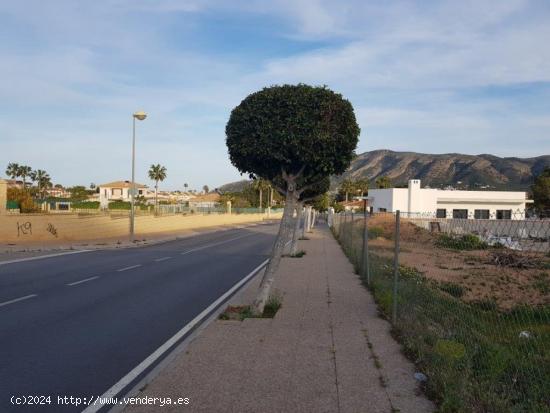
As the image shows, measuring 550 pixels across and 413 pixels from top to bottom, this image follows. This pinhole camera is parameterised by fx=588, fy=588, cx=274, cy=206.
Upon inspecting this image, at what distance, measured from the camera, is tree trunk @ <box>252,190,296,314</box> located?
34.3 ft

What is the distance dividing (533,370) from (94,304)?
8.21 meters

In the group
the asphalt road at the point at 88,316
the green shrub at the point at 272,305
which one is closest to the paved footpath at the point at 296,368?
the green shrub at the point at 272,305

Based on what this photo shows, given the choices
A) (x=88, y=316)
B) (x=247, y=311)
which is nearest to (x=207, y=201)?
(x=88, y=316)

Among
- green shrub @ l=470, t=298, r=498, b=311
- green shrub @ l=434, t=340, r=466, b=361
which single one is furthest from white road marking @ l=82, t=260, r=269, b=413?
green shrub @ l=470, t=298, r=498, b=311

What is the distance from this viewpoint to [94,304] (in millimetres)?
11844

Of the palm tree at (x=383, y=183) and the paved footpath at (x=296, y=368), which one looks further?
→ the palm tree at (x=383, y=183)

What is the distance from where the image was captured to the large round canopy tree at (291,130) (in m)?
10.3

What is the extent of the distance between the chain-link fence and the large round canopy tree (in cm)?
186

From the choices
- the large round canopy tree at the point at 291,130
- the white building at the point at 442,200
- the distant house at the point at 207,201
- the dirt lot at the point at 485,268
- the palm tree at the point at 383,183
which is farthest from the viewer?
the distant house at the point at 207,201

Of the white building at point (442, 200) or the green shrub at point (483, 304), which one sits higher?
the white building at point (442, 200)

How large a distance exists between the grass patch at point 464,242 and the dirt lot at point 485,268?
0.26 feet

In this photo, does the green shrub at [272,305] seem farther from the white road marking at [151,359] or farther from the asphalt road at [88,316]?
the asphalt road at [88,316]

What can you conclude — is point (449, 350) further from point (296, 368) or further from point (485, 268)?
point (485, 268)

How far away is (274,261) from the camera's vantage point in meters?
10.9
